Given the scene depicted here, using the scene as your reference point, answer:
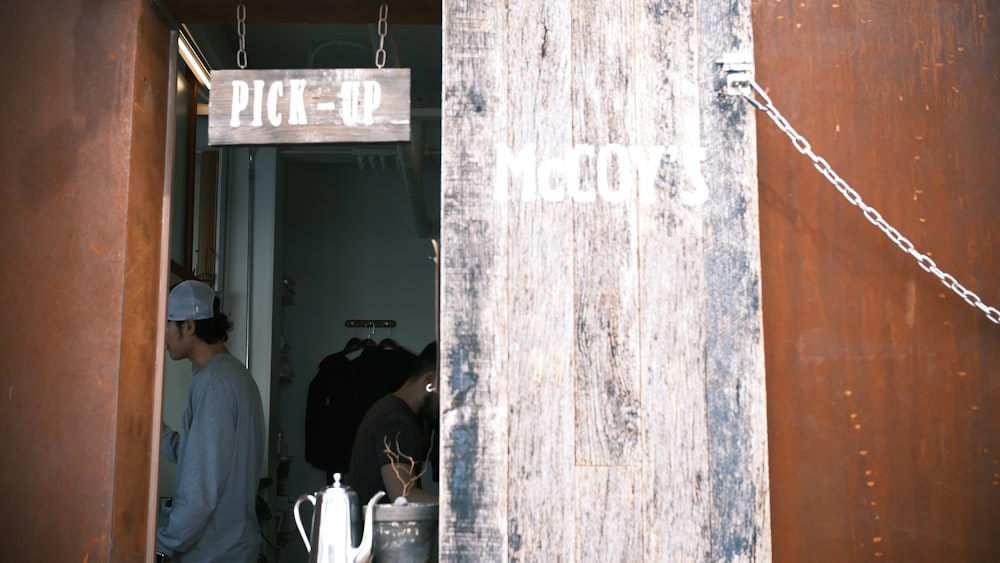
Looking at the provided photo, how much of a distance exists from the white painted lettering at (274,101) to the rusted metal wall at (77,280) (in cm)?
40

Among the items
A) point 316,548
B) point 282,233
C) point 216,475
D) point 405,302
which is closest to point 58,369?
point 316,548

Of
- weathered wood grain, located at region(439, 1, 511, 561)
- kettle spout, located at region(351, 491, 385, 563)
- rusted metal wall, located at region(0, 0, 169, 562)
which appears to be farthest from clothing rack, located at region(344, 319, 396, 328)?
weathered wood grain, located at region(439, 1, 511, 561)

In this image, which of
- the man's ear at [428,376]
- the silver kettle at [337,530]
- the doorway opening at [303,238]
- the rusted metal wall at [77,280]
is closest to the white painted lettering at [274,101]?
the rusted metal wall at [77,280]

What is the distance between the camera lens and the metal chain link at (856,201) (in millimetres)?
2416

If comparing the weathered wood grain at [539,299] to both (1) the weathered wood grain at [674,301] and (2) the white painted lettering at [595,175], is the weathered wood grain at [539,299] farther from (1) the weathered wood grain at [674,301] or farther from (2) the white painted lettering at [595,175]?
(1) the weathered wood grain at [674,301]

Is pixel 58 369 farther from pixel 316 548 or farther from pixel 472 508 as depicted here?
pixel 472 508

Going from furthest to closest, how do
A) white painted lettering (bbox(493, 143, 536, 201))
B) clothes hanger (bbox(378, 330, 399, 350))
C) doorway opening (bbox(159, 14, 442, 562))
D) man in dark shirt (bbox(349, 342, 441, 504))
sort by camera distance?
1. clothes hanger (bbox(378, 330, 399, 350))
2. doorway opening (bbox(159, 14, 442, 562))
3. man in dark shirt (bbox(349, 342, 441, 504))
4. white painted lettering (bbox(493, 143, 536, 201))

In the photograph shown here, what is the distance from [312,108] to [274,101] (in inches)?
4.2

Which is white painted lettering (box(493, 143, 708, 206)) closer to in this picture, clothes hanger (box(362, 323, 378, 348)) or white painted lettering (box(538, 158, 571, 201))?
white painted lettering (box(538, 158, 571, 201))

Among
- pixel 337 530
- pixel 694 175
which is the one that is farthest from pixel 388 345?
pixel 694 175

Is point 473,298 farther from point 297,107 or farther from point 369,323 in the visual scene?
point 369,323

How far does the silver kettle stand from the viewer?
2627 mm

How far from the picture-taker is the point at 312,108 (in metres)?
2.62

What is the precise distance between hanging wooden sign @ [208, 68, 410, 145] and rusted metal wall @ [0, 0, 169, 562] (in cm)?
30
